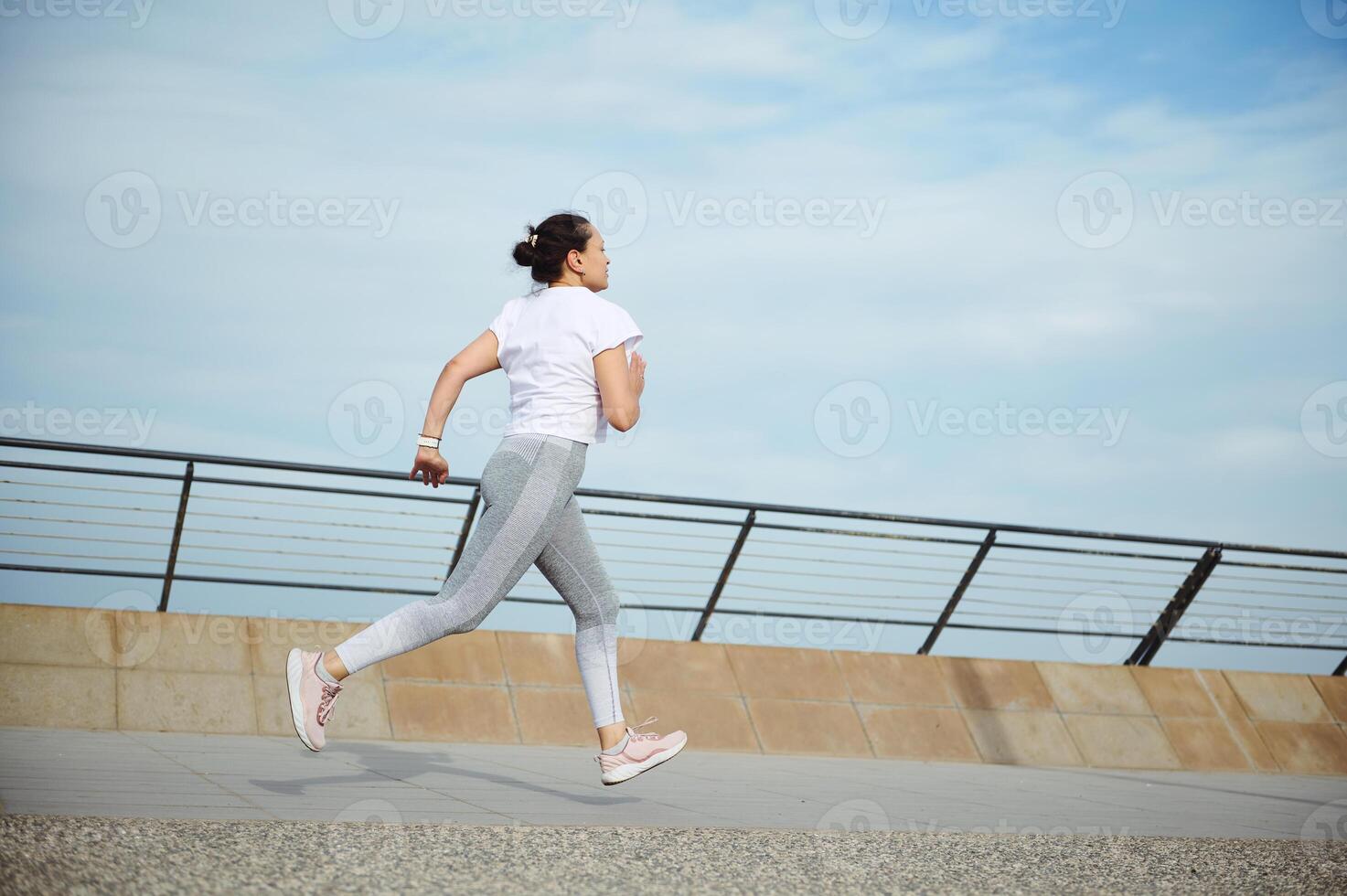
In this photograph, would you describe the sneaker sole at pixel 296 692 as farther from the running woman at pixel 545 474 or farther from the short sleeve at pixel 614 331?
the short sleeve at pixel 614 331

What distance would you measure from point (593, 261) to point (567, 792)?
199cm

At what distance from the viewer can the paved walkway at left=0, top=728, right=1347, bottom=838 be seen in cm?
388

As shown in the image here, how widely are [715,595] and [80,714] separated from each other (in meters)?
3.69

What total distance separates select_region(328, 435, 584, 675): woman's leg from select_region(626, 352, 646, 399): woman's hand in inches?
10.5

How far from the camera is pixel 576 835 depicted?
3.55m

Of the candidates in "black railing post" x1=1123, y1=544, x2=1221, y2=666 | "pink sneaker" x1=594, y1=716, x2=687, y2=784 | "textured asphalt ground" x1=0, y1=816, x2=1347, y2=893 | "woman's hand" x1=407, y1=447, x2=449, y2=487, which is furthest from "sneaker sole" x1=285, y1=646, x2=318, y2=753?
"black railing post" x1=1123, y1=544, x2=1221, y2=666

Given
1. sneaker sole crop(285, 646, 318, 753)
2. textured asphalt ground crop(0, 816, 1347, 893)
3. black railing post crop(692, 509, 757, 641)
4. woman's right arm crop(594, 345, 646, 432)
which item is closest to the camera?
textured asphalt ground crop(0, 816, 1347, 893)

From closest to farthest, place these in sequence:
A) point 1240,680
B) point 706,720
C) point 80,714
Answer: point 80,714
point 706,720
point 1240,680

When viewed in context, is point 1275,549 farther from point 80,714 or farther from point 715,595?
point 80,714

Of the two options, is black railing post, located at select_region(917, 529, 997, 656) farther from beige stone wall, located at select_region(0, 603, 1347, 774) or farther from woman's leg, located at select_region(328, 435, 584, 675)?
woman's leg, located at select_region(328, 435, 584, 675)

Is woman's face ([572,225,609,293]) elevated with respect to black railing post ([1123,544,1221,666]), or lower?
elevated

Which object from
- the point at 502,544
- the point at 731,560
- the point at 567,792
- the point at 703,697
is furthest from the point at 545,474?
the point at 731,560

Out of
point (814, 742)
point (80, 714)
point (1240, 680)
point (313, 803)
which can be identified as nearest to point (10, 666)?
point (80, 714)

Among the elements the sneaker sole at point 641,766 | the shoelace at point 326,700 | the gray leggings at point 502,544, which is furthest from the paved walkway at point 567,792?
the gray leggings at point 502,544
